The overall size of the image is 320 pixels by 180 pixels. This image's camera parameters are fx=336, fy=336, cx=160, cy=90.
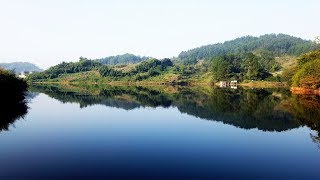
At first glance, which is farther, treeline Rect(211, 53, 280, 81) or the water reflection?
treeline Rect(211, 53, 280, 81)

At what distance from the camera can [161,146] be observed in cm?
3216

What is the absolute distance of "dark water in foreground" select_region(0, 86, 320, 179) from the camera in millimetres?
23844

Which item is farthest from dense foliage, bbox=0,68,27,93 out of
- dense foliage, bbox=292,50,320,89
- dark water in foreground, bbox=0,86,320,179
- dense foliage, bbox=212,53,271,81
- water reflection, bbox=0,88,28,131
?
dense foliage, bbox=212,53,271,81

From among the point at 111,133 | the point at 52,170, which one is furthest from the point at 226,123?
the point at 52,170

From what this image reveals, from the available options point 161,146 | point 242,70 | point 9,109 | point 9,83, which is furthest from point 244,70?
point 161,146

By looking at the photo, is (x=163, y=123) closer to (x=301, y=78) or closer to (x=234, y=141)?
(x=234, y=141)

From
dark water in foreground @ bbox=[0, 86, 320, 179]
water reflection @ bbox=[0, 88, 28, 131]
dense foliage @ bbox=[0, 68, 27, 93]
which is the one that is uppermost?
dense foliage @ bbox=[0, 68, 27, 93]

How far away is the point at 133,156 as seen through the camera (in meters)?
28.0

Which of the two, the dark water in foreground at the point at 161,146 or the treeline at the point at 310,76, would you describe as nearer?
the dark water in foreground at the point at 161,146

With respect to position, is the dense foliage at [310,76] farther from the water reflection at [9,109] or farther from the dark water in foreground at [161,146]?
the water reflection at [9,109]

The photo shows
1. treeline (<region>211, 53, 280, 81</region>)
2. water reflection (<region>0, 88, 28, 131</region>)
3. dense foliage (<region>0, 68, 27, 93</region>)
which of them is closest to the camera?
water reflection (<region>0, 88, 28, 131</region>)

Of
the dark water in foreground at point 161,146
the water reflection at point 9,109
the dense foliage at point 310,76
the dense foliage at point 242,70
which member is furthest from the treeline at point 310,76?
the water reflection at point 9,109

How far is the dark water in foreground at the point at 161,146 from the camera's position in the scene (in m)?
23.8

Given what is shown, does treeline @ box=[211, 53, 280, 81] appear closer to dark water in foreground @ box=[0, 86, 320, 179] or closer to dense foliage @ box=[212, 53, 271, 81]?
dense foliage @ box=[212, 53, 271, 81]
